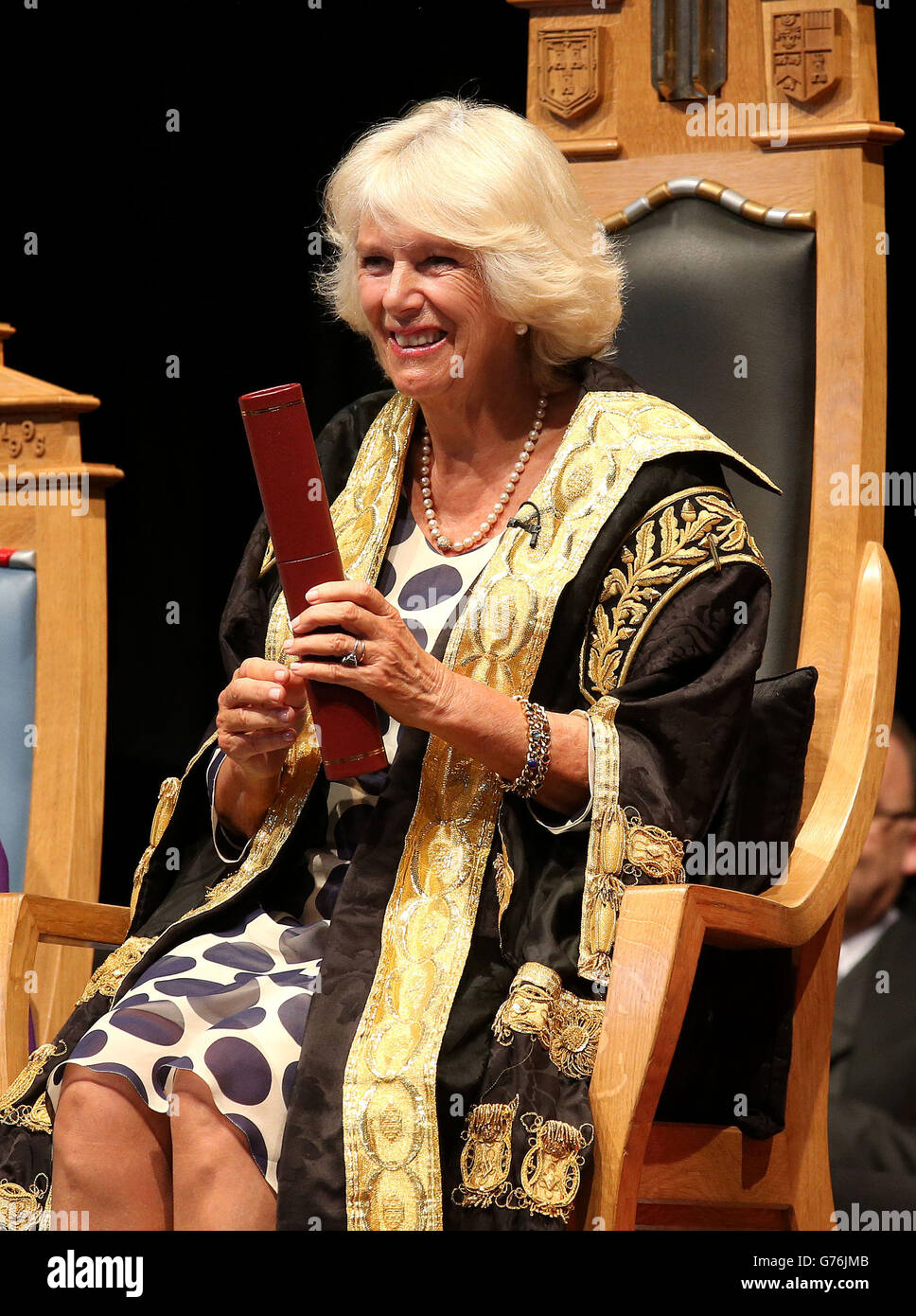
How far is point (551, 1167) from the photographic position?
177cm

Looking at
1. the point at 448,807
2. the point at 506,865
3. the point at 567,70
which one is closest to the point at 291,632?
the point at 448,807

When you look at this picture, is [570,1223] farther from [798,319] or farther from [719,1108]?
[798,319]

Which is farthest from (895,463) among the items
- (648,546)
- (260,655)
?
(260,655)

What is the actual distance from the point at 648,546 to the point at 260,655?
0.52 metres

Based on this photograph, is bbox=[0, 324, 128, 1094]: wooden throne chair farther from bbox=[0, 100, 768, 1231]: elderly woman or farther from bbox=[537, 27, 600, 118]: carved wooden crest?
bbox=[537, 27, 600, 118]: carved wooden crest

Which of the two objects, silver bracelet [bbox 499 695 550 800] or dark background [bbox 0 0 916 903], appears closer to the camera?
silver bracelet [bbox 499 695 550 800]

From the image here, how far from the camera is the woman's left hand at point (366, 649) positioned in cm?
188

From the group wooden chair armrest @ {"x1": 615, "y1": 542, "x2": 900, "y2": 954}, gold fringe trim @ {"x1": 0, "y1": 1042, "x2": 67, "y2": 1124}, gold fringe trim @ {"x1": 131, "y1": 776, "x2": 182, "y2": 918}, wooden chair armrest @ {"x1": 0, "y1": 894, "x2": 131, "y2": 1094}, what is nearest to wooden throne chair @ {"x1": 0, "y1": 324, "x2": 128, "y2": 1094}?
wooden chair armrest @ {"x1": 0, "y1": 894, "x2": 131, "y2": 1094}

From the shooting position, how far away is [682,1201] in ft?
6.94

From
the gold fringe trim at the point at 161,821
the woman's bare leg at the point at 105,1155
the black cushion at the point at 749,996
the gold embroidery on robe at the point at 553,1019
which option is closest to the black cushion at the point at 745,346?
the black cushion at the point at 749,996

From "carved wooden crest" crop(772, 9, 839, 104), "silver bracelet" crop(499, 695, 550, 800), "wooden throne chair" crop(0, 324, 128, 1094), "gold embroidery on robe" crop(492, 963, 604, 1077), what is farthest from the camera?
"wooden throne chair" crop(0, 324, 128, 1094)

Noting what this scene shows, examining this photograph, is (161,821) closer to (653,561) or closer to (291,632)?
(291,632)

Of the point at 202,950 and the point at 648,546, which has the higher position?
the point at 648,546

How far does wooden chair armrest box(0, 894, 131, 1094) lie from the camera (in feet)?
7.07
